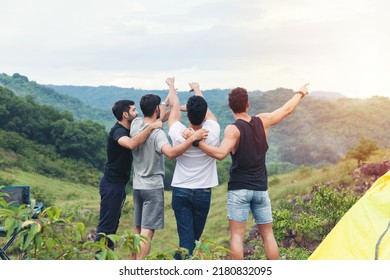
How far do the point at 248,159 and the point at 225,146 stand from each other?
169 mm

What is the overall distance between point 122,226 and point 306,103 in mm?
7181

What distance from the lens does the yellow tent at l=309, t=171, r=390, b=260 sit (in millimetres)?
3154

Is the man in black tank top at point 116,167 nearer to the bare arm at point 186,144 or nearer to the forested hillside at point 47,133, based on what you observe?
the bare arm at point 186,144

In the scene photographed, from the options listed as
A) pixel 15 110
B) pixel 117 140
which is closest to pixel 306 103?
pixel 15 110

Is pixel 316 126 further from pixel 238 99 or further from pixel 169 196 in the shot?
pixel 238 99

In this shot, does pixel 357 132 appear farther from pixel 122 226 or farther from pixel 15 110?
pixel 15 110

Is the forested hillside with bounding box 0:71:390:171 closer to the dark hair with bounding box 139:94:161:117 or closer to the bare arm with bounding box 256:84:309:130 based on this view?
the bare arm with bounding box 256:84:309:130

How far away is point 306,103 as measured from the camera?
585 inches

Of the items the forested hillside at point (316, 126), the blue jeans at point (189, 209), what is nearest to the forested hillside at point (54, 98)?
the forested hillside at point (316, 126)

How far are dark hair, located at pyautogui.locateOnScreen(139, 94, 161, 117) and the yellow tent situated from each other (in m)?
1.24

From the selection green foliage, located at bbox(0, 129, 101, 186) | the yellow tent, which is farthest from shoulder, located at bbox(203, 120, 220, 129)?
green foliage, located at bbox(0, 129, 101, 186)

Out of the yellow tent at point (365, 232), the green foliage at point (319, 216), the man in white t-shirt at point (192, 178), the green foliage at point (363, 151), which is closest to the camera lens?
the yellow tent at point (365, 232)

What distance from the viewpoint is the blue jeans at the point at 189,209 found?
3.71 meters

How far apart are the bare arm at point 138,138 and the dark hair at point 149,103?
7cm
